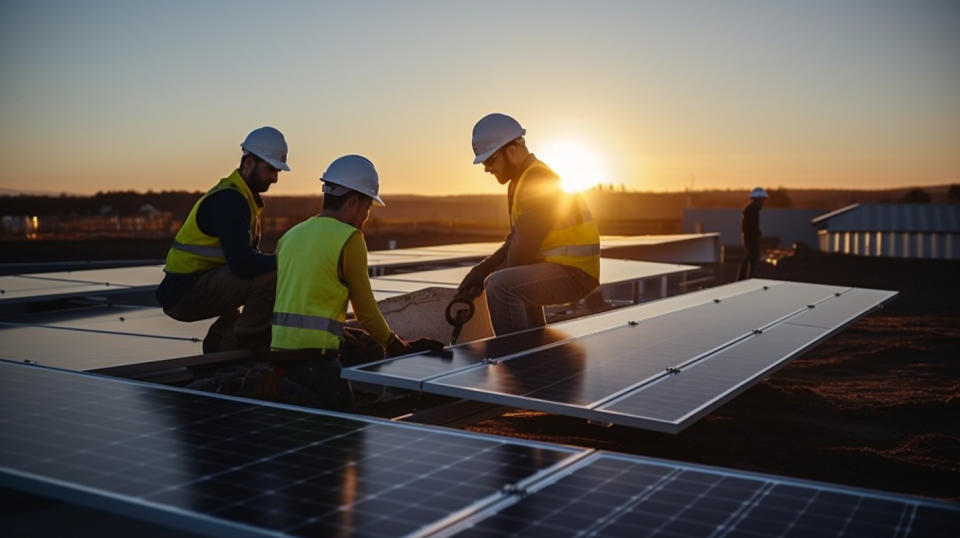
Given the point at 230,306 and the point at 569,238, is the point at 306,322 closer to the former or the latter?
the point at 230,306

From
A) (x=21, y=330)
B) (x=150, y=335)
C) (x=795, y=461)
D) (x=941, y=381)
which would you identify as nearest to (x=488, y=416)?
(x=795, y=461)

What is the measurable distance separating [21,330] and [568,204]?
6.04 metres

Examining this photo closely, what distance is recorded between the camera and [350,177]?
6.45 metres

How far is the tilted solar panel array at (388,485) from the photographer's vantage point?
277cm

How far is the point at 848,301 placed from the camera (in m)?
11.5

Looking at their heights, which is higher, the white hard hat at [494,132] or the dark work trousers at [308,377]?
the white hard hat at [494,132]

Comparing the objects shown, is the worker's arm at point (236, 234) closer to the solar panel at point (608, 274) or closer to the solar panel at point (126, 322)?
the solar panel at point (126, 322)

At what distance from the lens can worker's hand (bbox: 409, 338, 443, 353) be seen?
6.54 metres

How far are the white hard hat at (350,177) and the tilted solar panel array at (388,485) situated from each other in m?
2.41

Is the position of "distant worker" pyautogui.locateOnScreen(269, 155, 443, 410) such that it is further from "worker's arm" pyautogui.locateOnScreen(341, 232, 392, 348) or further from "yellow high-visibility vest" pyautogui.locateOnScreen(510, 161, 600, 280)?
"yellow high-visibility vest" pyautogui.locateOnScreen(510, 161, 600, 280)

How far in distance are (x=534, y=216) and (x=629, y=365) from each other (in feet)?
6.33

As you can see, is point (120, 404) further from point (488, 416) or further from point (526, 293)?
point (526, 293)

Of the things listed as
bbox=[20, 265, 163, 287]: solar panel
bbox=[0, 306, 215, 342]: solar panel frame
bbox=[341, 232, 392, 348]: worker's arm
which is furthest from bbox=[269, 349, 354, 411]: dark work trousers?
bbox=[20, 265, 163, 287]: solar panel

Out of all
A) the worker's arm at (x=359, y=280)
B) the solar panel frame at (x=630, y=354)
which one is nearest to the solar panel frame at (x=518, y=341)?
the solar panel frame at (x=630, y=354)
